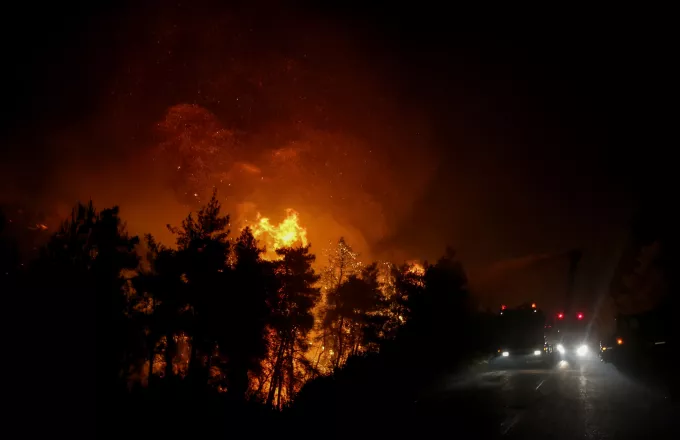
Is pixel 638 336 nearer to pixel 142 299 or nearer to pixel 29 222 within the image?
pixel 142 299

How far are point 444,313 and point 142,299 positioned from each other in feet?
86.1

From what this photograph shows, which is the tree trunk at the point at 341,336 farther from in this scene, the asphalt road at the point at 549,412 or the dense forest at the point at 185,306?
the asphalt road at the point at 549,412

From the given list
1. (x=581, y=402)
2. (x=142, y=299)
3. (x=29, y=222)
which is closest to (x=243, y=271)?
(x=142, y=299)

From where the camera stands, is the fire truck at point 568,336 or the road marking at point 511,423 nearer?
the road marking at point 511,423

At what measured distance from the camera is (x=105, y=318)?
3094 cm

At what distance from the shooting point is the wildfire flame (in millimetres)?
70938

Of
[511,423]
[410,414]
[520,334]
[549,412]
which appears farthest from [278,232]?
[511,423]

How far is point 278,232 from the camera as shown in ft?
238

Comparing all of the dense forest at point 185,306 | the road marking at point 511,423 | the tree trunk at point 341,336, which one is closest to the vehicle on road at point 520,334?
the tree trunk at point 341,336

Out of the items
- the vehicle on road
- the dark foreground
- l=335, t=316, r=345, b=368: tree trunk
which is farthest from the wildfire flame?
the dark foreground

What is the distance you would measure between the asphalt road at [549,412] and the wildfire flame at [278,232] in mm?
43131

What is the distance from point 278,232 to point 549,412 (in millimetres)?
55655

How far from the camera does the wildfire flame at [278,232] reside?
70.9 meters

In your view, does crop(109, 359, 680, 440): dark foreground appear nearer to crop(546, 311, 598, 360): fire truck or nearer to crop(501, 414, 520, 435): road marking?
crop(501, 414, 520, 435): road marking
